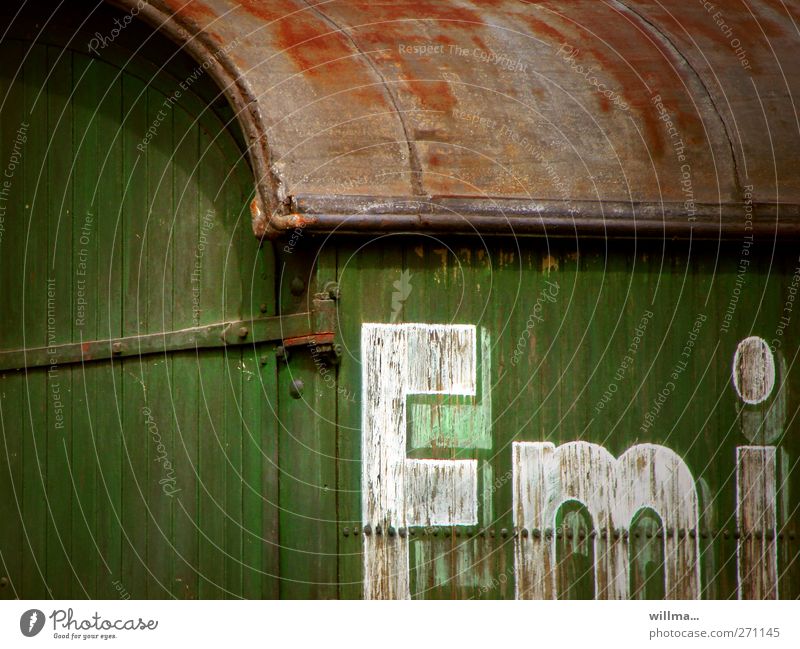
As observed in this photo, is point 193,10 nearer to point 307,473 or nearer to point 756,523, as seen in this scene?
point 307,473

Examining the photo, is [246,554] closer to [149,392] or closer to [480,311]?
[149,392]

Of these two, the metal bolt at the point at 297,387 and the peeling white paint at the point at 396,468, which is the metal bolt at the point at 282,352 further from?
the peeling white paint at the point at 396,468

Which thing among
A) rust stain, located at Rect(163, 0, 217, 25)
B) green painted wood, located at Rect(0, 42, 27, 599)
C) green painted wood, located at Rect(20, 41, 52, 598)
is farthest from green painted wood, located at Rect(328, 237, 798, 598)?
green painted wood, located at Rect(0, 42, 27, 599)

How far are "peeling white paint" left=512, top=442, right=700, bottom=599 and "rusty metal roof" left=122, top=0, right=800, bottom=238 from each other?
1038 millimetres

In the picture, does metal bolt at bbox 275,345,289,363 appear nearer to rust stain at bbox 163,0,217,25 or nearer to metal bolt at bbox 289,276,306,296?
metal bolt at bbox 289,276,306,296

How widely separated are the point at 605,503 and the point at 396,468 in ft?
3.22

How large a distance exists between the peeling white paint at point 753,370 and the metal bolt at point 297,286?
80.9 inches

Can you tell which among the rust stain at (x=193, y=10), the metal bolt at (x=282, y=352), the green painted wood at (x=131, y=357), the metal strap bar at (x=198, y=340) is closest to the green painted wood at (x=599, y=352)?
the metal strap bar at (x=198, y=340)

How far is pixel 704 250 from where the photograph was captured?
18.7 feet

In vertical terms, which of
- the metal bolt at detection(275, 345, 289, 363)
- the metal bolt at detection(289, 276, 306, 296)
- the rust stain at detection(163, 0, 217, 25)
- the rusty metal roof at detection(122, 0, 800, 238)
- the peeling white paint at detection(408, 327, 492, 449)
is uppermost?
the rust stain at detection(163, 0, 217, 25)

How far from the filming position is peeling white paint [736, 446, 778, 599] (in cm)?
572
